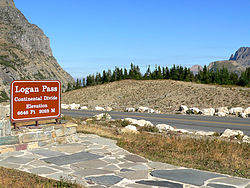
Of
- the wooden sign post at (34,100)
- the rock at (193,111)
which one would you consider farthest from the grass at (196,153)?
the rock at (193,111)

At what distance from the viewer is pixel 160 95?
46.0 meters

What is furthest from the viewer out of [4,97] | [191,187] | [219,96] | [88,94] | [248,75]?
[4,97]

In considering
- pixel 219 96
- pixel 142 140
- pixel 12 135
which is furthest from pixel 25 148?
pixel 219 96

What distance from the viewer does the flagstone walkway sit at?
6.17 meters

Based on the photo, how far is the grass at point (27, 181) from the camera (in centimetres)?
571

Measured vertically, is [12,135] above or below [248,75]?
below

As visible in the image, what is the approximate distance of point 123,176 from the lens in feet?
21.8

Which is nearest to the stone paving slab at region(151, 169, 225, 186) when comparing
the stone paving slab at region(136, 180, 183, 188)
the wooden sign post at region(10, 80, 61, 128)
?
the stone paving slab at region(136, 180, 183, 188)

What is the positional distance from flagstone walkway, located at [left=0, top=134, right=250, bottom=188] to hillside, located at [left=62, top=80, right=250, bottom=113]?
2413cm

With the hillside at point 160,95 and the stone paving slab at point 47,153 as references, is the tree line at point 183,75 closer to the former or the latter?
the hillside at point 160,95

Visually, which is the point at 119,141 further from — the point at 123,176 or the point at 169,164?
the point at 123,176

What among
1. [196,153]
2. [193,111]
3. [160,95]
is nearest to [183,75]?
[160,95]

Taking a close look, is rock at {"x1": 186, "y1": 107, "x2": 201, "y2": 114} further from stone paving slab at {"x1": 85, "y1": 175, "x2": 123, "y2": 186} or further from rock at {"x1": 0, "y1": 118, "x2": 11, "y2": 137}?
stone paving slab at {"x1": 85, "y1": 175, "x2": 123, "y2": 186}

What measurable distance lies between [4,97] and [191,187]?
144 metres
